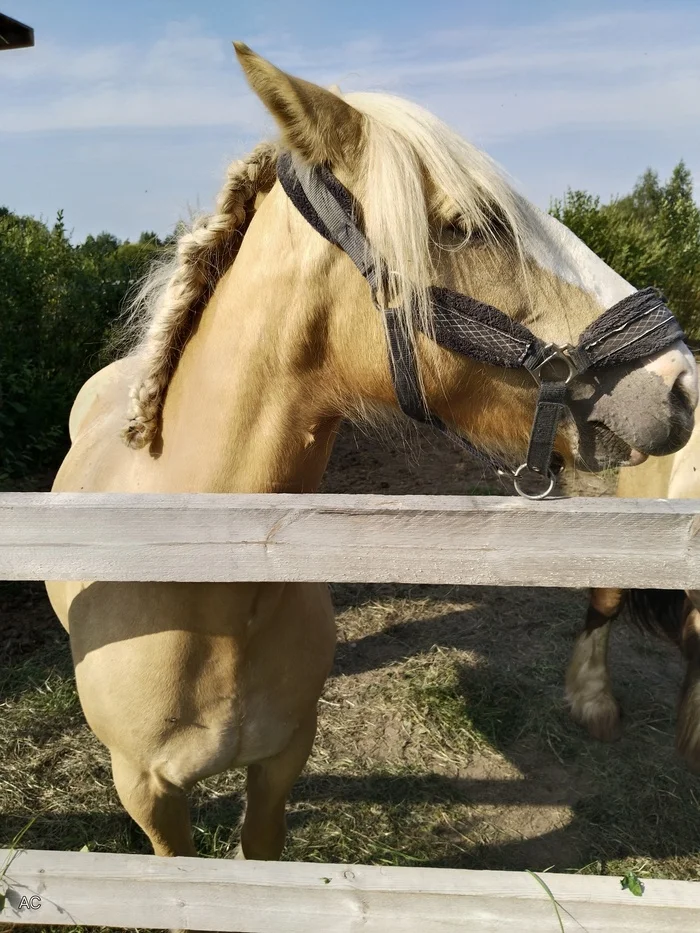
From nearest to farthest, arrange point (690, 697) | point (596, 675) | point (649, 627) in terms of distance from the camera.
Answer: point (690, 697) < point (649, 627) < point (596, 675)

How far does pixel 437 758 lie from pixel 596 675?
104cm

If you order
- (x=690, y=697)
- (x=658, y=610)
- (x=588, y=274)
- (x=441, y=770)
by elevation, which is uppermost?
(x=588, y=274)

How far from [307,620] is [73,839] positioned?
69.0 inches

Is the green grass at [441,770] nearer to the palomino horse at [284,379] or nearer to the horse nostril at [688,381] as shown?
the palomino horse at [284,379]

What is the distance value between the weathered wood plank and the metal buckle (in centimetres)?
26

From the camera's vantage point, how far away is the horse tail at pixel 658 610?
132 inches

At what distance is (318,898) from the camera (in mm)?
1568

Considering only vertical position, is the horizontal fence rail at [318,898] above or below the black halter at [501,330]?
below

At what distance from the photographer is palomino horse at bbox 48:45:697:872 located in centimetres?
136

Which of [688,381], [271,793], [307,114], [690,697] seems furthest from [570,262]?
[690,697]

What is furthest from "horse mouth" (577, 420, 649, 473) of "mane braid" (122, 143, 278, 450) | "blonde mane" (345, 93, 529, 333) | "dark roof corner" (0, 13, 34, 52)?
"dark roof corner" (0, 13, 34, 52)

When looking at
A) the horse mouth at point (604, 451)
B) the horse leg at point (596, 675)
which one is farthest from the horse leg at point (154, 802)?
the horse leg at point (596, 675)

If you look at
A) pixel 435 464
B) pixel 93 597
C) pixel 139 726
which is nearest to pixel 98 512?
pixel 93 597

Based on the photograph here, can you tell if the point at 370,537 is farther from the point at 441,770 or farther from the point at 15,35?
the point at 15,35
